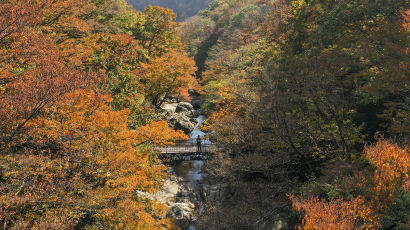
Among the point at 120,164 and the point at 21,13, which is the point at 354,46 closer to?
the point at 120,164

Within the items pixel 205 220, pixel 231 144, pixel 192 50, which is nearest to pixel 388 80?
pixel 231 144

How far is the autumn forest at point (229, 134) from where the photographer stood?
318 inches

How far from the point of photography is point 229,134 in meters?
16.1

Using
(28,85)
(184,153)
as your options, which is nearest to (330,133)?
(184,153)

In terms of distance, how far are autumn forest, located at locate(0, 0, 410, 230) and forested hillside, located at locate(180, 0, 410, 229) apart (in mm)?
79

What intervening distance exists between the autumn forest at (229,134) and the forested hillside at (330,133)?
0.26 ft

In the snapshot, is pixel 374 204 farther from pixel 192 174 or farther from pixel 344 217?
pixel 192 174

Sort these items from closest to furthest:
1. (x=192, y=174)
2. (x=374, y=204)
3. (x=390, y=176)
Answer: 1. (x=390, y=176)
2. (x=374, y=204)
3. (x=192, y=174)

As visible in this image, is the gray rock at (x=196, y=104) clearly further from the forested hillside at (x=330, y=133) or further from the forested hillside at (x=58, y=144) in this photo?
the forested hillside at (x=58, y=144)

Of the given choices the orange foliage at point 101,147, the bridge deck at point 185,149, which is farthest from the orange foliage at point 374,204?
the bridge deck at point 185,149

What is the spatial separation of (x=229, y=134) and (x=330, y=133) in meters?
6.41

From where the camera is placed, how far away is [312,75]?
1223cm

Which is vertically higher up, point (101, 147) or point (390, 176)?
point (101, 147)

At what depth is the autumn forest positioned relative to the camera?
26.5 feet
